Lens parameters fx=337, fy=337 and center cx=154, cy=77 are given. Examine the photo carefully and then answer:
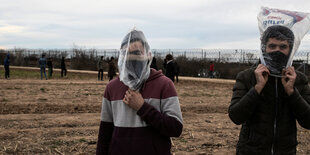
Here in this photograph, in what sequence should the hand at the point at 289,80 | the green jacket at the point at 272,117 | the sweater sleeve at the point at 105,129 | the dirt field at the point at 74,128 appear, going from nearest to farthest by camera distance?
the hand at the point at 289,80 → the green jacket at the point at 272,117 → the sweater sleeve at the point at 105,129 → the dirt field at the point at 74,128

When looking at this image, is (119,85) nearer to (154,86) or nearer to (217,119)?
(154,86)

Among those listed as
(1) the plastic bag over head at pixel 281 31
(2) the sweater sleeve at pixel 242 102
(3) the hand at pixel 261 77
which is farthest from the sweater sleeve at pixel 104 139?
(1) the plastic bag over head at pixel 281 31

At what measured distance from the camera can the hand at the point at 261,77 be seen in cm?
235

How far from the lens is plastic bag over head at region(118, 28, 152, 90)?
245cm

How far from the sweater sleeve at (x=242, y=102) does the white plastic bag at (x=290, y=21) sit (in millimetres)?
234

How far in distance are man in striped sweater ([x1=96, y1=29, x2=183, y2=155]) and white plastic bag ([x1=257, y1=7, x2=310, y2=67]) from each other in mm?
787

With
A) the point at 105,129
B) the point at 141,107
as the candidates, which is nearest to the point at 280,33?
the point at 141,107

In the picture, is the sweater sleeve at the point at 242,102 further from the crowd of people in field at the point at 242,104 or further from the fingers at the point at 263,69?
the fingers at the point at 263,69

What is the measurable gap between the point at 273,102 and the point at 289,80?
216 mm

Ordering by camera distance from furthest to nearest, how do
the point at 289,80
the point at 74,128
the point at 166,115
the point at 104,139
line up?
the point at 74,128 < the point at 104,139 < the point at 166,115 < the point at 289,80

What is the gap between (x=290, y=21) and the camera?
2426 mm

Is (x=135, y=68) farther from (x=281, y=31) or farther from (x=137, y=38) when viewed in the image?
(x=281, y=31)

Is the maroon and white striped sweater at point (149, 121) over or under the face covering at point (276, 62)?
under

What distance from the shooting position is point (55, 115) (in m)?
8.48
